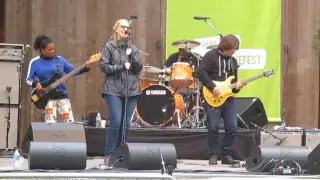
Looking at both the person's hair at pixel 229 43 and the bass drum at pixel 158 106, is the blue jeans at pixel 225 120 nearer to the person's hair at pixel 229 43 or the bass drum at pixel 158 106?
the person's hair at pixel 229 43

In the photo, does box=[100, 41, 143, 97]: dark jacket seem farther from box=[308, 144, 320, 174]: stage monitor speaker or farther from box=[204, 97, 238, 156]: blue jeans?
box=[308, 144, 320, 174]: stage monitor speaker

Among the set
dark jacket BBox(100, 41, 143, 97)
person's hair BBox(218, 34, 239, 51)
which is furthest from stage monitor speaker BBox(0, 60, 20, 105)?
person's hair BBox(218, 34, 239, 51)

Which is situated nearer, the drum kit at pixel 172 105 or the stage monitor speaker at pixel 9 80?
the stage monitor speaker at pixel 9 80

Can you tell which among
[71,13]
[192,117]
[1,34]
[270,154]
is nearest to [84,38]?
[71,13]

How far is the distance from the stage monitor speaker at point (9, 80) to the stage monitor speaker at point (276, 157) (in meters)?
4.76

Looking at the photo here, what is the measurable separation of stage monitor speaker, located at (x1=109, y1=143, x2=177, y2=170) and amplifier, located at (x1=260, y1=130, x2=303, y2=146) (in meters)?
3.55

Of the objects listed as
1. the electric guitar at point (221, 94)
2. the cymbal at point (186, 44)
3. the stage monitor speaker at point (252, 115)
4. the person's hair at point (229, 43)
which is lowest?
the stage monitor speaker at point (252, 115)

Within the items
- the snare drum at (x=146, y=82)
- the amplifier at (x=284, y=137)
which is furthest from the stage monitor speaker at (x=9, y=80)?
the amplifier at (x=284, y=137)

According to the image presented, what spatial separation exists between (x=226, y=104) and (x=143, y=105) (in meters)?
2.72

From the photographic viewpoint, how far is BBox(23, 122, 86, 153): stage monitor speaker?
6.63 metres

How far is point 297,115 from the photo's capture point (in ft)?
41.0

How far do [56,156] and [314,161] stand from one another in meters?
2.41

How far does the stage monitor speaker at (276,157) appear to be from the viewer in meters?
6.43

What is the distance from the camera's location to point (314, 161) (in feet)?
20.0
